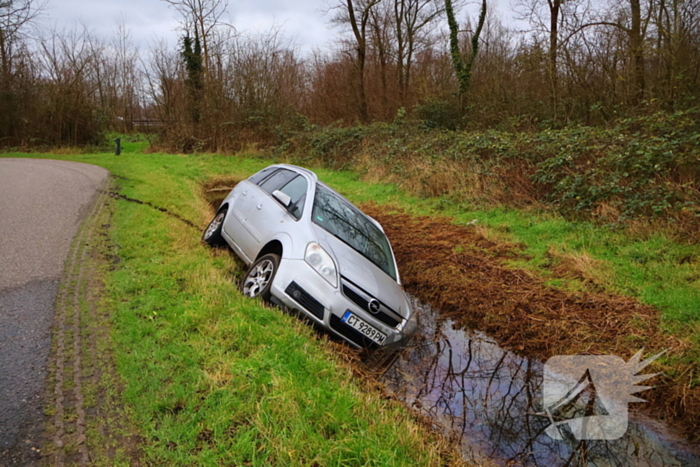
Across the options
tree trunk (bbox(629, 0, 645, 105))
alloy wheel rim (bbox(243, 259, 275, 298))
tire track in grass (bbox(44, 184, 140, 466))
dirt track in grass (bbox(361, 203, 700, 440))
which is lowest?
dirt track in grass (bbox(361, 203, 700, 440))

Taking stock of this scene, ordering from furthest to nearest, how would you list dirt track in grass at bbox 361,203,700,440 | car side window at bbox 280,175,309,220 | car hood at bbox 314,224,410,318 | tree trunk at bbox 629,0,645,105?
tree trunk at bbox 629,0,645,105, car side window at bbox 280,175,309,220, car hood at bbox 314,224,410,318, dirt track in grass at bbox 361,203,700,440

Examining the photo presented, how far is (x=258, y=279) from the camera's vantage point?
18.7ft

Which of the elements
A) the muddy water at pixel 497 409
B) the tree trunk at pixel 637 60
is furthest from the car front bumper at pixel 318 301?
the tree trunk at pixel 637 60

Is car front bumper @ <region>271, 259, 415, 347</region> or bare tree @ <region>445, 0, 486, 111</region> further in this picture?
bare tree @ <region>445, 0, 486, 111</region>

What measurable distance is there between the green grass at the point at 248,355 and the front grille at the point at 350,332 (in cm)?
25

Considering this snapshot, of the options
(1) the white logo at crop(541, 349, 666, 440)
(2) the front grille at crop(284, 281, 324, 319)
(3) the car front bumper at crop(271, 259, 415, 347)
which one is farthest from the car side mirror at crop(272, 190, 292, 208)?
(1) the white logo at crop(541, 349, 666, 440)

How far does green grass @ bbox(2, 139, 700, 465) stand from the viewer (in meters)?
3.08

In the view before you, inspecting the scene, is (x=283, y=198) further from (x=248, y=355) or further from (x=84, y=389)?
(x=84, y=389)

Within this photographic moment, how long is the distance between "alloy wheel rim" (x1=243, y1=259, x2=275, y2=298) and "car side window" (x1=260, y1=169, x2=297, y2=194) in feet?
5.80

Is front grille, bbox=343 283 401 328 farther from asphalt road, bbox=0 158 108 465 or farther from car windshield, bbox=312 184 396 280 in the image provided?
asphalt road, bbox=0 158 108 465

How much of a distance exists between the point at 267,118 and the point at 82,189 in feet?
44.7

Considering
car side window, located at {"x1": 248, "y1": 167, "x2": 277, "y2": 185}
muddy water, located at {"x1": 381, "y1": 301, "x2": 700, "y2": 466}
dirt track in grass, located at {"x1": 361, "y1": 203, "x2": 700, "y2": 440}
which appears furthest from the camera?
car side window, located at {"x1": 248, "y1": 167, "x2": 277, "y2": 185}

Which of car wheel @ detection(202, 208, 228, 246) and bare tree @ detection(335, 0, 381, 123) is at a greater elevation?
bare tree @ detection(335, 0, 381, 123)

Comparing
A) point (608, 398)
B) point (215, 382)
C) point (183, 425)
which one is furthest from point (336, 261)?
point (608, 398)
